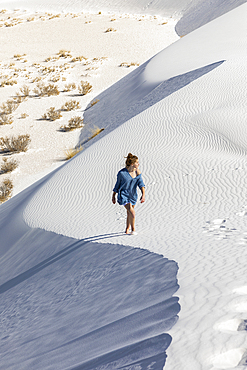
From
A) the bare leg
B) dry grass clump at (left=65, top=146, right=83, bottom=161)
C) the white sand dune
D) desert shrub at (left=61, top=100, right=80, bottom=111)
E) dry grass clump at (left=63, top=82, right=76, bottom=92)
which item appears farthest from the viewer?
dry grass clump at (left=63, top=82, right=76, bottom=92)

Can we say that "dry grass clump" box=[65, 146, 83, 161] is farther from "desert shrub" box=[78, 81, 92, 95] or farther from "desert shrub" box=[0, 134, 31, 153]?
"desert shrub" box=[78, 81, 92, 95]

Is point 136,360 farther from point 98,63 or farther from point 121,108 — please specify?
point 98,63

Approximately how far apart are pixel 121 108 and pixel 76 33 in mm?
26825

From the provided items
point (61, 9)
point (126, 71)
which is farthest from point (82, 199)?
point (61, 9)

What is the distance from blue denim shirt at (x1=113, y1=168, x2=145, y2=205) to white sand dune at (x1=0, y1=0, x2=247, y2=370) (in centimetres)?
64

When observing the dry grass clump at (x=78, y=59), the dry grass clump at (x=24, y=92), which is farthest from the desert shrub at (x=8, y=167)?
the dry grass clump at (x=78, y=59)

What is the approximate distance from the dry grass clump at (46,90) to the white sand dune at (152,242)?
11.6 metres

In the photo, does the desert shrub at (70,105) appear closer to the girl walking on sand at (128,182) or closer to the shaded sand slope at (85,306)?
the shaded sand slope at (85,306)

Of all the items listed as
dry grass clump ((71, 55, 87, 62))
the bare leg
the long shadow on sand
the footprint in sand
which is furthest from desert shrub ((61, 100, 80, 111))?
the footprint in sand

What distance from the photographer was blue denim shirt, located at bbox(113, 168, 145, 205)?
17.5 feet

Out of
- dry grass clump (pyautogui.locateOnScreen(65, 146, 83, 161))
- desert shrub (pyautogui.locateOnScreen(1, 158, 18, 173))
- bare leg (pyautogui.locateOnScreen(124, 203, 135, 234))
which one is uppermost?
bare leg (pyautogui.locateOnScreen(124, 203, 135, 234))

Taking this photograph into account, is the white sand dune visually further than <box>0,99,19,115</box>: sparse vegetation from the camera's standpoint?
No

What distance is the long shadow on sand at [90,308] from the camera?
2793 millimetres

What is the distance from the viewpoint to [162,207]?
6.83m
